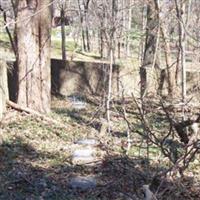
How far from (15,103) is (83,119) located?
1346 mm

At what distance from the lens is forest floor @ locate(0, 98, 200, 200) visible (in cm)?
520

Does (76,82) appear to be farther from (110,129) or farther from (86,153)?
(86,153)

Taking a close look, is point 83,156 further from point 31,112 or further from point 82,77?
point 82,77

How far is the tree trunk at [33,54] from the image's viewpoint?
29.7 feet

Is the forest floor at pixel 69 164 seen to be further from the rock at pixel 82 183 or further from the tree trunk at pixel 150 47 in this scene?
the tree trunk at pixel 150 47

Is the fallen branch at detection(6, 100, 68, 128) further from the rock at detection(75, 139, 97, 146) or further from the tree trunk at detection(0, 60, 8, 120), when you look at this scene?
the rock at detection(75, 139, 97, 146)

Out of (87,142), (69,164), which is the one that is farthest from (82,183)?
(87,142)

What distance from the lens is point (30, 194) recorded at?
5707mm

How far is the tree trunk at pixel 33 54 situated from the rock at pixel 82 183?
3.41m

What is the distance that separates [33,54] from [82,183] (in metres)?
3.82

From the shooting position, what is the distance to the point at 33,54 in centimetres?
920

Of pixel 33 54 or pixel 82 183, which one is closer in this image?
pixel 82 183

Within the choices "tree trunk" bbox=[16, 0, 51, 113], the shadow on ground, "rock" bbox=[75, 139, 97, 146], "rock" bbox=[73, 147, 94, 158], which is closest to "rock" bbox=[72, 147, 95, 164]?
"rock" bbox=[73, 147, 94, 158]

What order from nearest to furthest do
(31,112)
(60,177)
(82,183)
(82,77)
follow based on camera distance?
1. (82,183)
2. (60,177)
3. (31,112)
4. (82,77)
